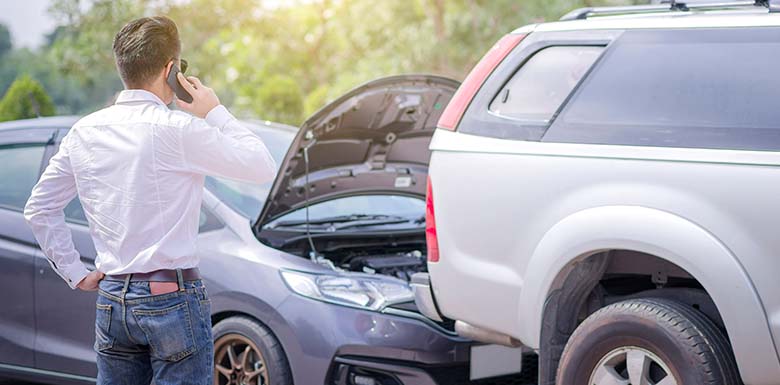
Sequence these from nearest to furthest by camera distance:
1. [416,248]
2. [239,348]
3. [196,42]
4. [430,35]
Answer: [239,348]
[416,248]
[430,35]
[196,42]

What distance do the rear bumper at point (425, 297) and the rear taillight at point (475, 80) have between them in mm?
689

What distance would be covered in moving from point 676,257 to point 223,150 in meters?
1.55

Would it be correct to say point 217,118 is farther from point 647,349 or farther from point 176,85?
point 647,349

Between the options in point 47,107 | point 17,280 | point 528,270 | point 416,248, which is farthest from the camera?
point 47,107

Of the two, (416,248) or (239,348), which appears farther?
(416,248)

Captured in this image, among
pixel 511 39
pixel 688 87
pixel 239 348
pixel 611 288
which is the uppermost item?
pixel 511 39

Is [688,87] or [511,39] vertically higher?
[511,39]

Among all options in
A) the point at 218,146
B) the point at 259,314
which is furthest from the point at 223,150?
the point at 259,314

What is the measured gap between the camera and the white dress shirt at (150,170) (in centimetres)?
341

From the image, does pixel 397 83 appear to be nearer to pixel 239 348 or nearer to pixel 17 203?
pixel 239 348

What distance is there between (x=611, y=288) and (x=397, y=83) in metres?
1.69

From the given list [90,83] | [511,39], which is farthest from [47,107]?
[90,83]

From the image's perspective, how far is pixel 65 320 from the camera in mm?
5434

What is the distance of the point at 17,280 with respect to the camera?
5.56 m
